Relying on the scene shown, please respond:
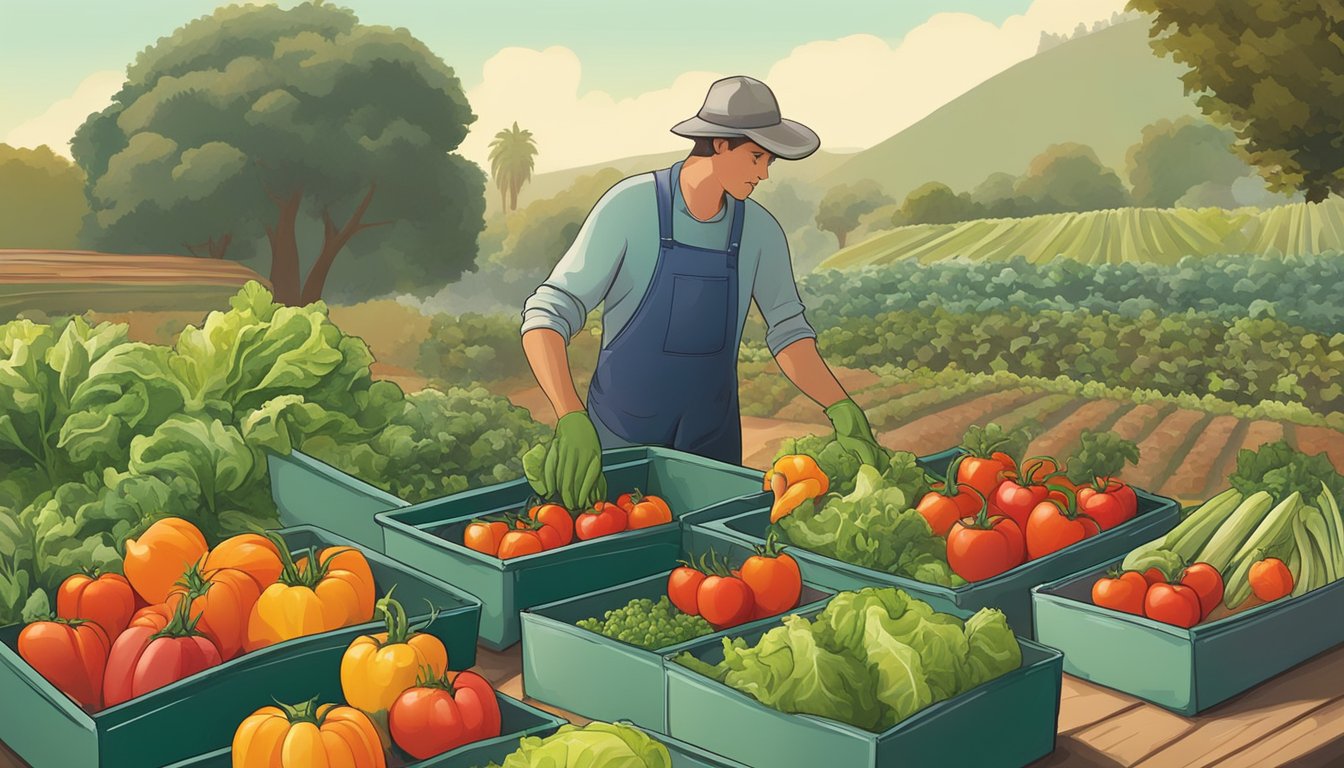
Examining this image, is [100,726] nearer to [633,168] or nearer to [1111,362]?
[1111,362]

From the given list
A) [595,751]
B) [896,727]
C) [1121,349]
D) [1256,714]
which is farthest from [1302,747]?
[1121,349]

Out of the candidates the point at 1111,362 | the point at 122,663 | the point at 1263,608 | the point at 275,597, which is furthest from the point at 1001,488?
the point at 1111,362

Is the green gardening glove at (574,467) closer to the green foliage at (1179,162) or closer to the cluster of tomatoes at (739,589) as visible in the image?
the cluster of tomatoes at (739,589)

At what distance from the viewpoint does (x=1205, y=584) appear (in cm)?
250

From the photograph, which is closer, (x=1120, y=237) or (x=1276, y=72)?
(x=1276, y=72)

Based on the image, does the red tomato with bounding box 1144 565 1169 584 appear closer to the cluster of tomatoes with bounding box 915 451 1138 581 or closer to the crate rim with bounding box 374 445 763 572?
the cluster of tomatoes with bounding box 915 451 1138 581

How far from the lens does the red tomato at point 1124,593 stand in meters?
2.47

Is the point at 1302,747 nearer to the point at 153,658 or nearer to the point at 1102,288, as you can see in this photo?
the point at 153,658

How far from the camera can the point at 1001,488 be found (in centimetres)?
297

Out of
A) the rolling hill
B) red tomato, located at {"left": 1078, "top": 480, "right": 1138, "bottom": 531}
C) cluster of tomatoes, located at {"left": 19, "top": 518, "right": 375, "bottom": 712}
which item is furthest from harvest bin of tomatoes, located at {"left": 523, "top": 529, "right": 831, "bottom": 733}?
the rolling hill

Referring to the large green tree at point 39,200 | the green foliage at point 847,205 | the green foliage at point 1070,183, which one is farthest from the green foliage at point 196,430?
the green foliage at point 1070,183

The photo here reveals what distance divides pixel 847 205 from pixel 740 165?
15245 mm

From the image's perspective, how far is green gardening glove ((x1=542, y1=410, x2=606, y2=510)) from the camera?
288 cm

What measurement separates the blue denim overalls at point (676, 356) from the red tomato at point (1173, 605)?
5.60ft
